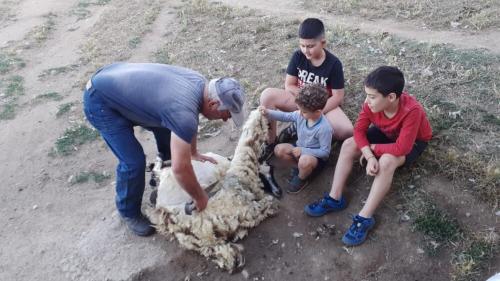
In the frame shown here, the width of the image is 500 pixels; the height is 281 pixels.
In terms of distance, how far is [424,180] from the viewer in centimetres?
330

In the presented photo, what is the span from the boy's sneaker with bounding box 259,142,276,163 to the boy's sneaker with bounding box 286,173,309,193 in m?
0.40

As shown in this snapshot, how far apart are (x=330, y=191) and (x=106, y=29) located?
655 centimetres

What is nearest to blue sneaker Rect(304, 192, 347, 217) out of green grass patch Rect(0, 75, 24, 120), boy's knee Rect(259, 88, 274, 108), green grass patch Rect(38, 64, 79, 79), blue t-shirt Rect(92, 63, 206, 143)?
boy's knee Rect(259, 88, 274, 108)

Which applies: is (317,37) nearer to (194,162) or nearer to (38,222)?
(194,162)

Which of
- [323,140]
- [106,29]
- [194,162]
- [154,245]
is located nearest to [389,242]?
[323,140]

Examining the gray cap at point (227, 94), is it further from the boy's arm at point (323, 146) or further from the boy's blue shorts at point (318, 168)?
the boy's blue shorts at point (318, 168)

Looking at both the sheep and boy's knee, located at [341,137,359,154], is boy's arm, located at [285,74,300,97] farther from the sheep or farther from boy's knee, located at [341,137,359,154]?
boy's knee, located at [341,137,359,154]

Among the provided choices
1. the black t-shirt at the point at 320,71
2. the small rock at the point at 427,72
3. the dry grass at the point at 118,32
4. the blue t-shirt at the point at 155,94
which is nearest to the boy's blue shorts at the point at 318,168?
the black t-shirt at the point at 320,71

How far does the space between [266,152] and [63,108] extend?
319cm

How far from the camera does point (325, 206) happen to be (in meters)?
3.27

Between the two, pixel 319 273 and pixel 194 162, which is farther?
pixel 194 162

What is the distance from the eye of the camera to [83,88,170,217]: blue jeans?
116 inches

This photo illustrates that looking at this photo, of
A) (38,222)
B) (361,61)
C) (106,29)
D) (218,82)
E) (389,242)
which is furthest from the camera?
Answer: (106,29)

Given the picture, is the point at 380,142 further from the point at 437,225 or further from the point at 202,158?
the point at 202,158
